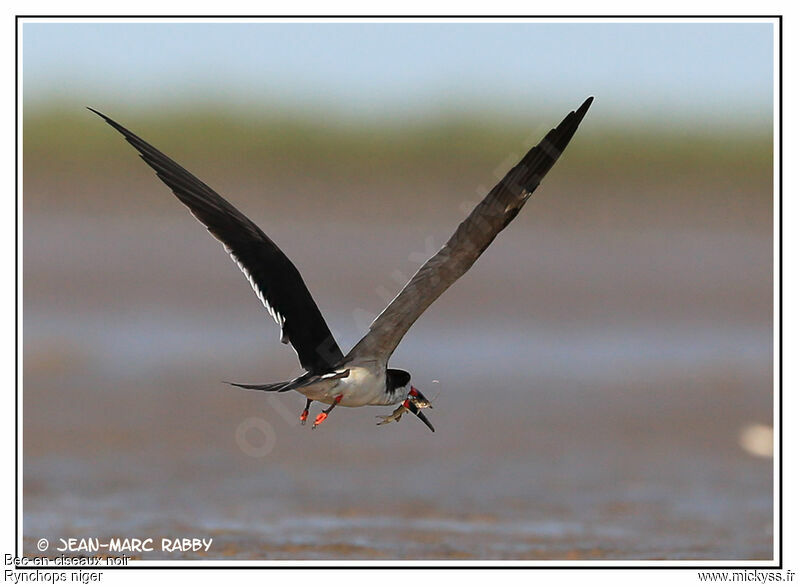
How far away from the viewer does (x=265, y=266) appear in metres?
8.64

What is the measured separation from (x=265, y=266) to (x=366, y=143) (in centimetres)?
1399

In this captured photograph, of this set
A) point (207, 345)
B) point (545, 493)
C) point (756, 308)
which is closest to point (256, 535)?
point (545, 493)

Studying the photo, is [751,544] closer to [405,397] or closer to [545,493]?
[545,493]

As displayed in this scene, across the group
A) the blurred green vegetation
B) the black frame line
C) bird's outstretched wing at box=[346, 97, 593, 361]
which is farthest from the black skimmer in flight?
the blurred green vegetation

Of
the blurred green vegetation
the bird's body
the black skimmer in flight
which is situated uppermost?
the blurred green vegetation

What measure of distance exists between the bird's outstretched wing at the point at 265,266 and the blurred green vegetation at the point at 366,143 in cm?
1207

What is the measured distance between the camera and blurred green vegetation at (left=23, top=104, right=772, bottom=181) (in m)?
21.1

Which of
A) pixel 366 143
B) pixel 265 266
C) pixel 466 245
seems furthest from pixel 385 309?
pixel 366 143

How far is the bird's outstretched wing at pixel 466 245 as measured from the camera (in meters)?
7.82

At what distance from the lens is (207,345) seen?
14.5m

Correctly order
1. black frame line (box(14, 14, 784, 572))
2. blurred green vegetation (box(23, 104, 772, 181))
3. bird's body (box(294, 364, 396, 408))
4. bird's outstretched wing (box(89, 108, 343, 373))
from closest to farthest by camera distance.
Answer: bird's body (box(294, 364, 396, 408)) < bird's outstretched wing (box(89, 108, 343, 373)) < black frame line (box(14, 14, 784, 572)) < blurred green vegetation (box(23, 104, 772, 181))

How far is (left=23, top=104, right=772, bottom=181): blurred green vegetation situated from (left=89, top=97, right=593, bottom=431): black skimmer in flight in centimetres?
1208

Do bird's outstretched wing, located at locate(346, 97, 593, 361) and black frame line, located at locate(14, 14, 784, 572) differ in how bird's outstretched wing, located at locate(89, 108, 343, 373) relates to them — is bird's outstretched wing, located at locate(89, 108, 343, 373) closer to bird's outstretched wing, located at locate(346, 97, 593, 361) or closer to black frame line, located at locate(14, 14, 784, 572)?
bird's outstretched wing, located at locate(346, 97, 593, 361)
